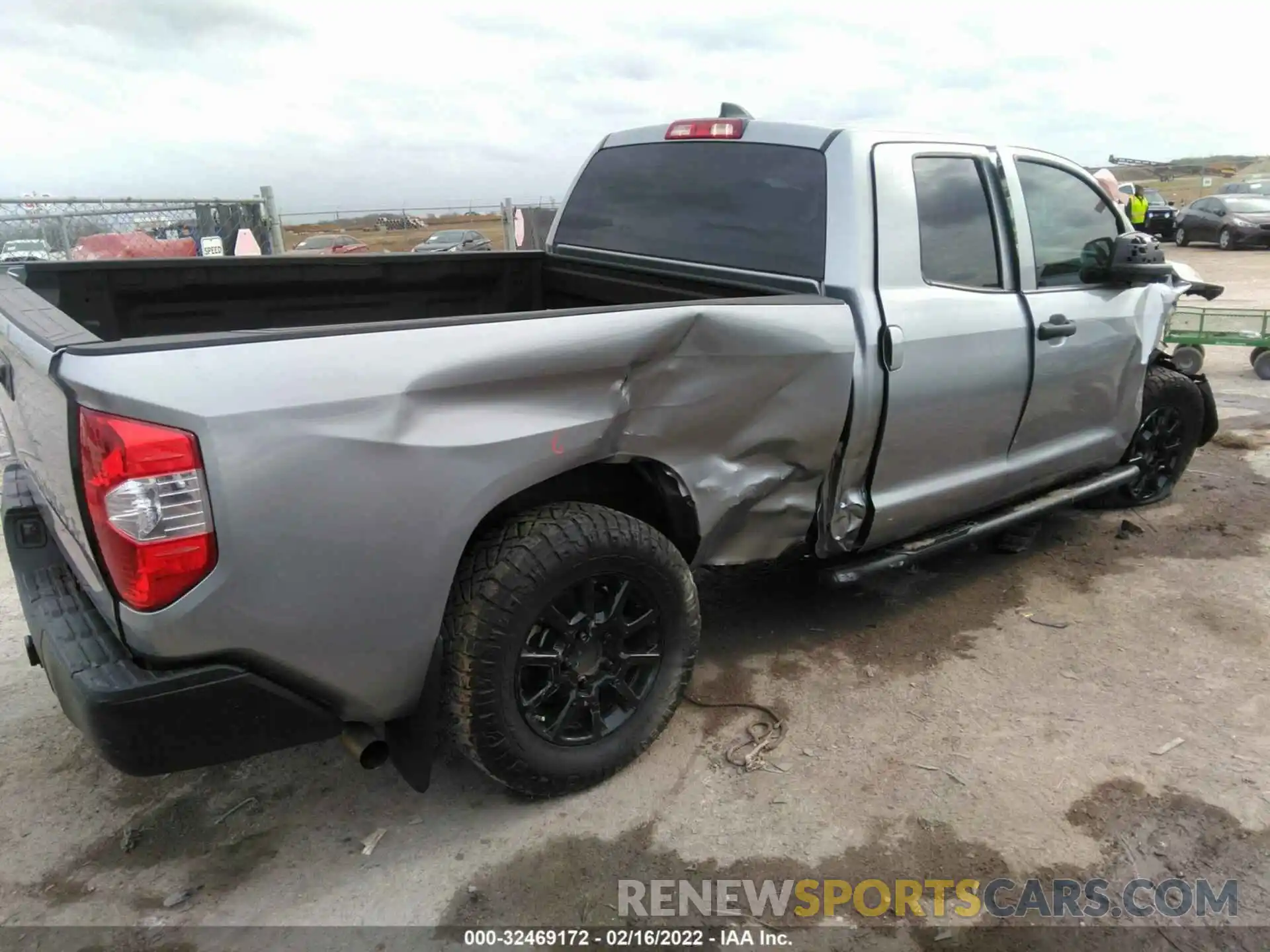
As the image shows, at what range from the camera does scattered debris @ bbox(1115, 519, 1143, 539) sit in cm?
489

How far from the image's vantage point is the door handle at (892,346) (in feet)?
10.3

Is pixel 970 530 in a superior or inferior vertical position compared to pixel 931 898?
superior

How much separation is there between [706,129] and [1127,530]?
123 inches

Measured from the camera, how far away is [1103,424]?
4.42 metres

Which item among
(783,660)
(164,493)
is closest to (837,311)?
(783,660)

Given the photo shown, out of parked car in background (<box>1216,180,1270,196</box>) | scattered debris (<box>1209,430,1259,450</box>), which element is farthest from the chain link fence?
parked car in background (<box>1216,180,1270,196</box>)

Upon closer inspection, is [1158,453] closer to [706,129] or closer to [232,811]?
[706,129]

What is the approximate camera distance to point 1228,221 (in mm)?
23266

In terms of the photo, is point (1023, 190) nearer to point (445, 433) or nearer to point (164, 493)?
point (445, 433)

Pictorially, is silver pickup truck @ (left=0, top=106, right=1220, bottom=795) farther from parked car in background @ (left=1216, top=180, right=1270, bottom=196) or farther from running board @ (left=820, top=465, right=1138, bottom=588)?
parked car in background @ (left=1216, top=180, right=1270, bottom=196)

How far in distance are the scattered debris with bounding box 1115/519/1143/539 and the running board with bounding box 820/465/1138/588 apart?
31cm

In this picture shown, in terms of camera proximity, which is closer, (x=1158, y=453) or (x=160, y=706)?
(x=160, y=706)

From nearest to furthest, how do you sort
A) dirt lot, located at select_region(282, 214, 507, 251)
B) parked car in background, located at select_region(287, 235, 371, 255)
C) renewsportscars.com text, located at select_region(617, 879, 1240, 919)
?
1. renewsportscars.com text, located at select_region(617, 879, 1240, 919)
2. dirt lot, located at select_region(282, 214, 507, 251)
3. parked car in background, located at select_region(287, 235, 371, 255)

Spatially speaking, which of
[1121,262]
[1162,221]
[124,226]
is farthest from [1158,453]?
[1162,221]
